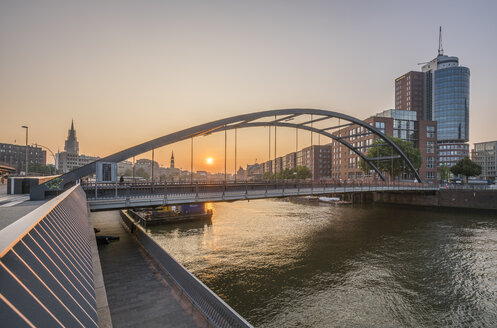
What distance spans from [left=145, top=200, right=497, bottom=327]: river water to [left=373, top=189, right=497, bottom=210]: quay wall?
13350 millimetres

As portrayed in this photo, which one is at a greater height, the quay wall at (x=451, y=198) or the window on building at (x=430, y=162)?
the window on building at (x=430, y=162)

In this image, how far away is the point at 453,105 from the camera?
12675 centimetres

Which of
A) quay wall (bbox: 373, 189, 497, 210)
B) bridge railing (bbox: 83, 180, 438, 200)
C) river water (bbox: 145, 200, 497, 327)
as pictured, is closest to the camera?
river water (bbox: 145, 200, 497, 327)

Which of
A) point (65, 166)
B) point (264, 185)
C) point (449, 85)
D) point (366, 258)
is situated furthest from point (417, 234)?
point (65, 166)

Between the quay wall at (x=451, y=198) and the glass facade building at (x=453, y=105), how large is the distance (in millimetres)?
101444

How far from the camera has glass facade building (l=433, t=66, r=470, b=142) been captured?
125 m

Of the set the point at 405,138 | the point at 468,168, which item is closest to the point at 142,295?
the point at 468,168

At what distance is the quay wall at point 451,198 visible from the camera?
149 ft

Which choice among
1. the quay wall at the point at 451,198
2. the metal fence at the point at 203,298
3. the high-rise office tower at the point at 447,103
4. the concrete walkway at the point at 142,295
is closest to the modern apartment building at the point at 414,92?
the high-rise office tower at the point at 447,103

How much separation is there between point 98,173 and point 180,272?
10.7 meters

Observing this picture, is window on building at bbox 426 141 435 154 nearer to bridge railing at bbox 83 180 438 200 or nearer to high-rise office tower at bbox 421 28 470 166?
high-rise office tower at bbox 421 28 470 166

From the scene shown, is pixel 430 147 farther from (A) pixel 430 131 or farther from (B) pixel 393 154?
(B) pixel 393 154

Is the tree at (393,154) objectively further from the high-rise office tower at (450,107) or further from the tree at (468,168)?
the high-rise office tower at (450,107)

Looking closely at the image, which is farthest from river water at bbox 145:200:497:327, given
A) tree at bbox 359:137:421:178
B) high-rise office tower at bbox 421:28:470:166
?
high-rise office tower at bbox 421:28:470:166
